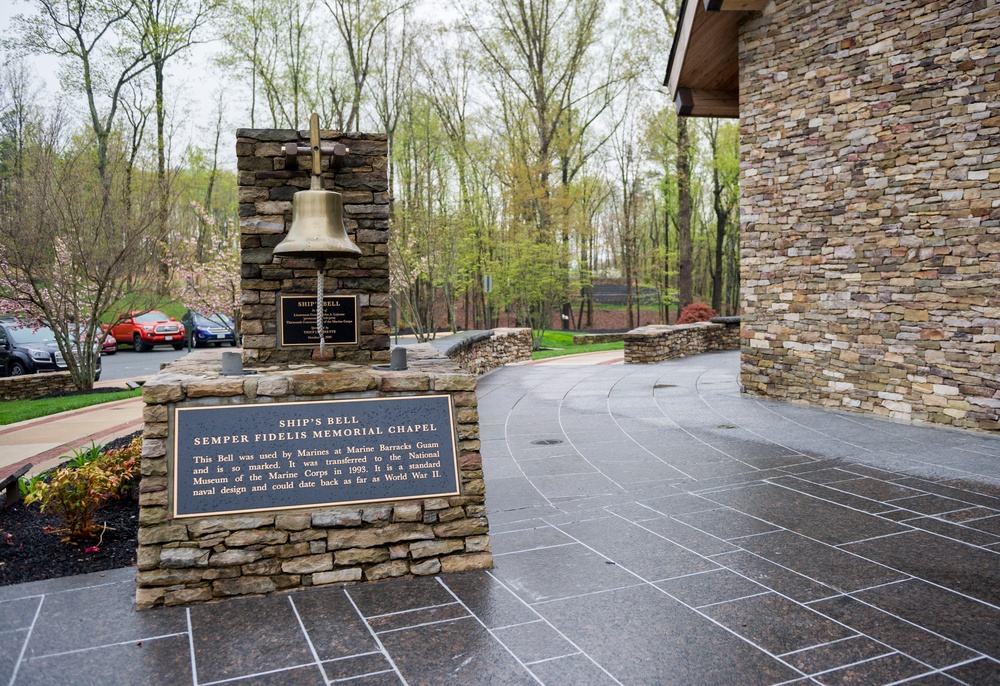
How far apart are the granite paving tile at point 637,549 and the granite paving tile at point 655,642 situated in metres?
0.31

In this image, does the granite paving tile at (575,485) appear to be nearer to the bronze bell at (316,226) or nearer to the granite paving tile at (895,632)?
Result: the granite paving tile at (895,632)

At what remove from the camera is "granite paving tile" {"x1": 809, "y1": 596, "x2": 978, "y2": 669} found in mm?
2938

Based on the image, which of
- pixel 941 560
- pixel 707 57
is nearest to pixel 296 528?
pixel 941 560

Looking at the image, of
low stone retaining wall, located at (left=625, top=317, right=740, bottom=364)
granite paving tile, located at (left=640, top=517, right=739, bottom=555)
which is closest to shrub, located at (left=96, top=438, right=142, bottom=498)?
granite paving tile, located at (left=640, top=517, right=739, bottom=555)

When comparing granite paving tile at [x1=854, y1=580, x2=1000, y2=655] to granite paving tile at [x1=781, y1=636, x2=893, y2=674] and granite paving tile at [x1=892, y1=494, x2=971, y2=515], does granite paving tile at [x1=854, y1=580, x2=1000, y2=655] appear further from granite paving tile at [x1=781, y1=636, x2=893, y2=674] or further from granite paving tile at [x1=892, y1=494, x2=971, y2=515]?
granite paving tile at [x1=892, y1=494, x2=971, y2=515]

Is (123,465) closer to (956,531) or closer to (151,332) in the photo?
(956,531)

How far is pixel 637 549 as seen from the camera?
430 cm

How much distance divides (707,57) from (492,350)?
740cm

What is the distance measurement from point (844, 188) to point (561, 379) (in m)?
5.91

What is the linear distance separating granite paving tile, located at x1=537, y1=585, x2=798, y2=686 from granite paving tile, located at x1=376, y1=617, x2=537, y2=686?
37 centimetres

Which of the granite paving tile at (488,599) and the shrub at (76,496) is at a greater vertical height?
the shrub at (76,496)

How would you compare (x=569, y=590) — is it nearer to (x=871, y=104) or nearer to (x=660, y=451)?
(x=660, y=451)

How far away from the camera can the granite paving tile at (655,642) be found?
283 centimetres

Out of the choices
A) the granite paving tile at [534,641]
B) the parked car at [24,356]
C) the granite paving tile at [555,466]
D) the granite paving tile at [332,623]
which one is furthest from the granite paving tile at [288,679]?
the parked car at [24,356]
